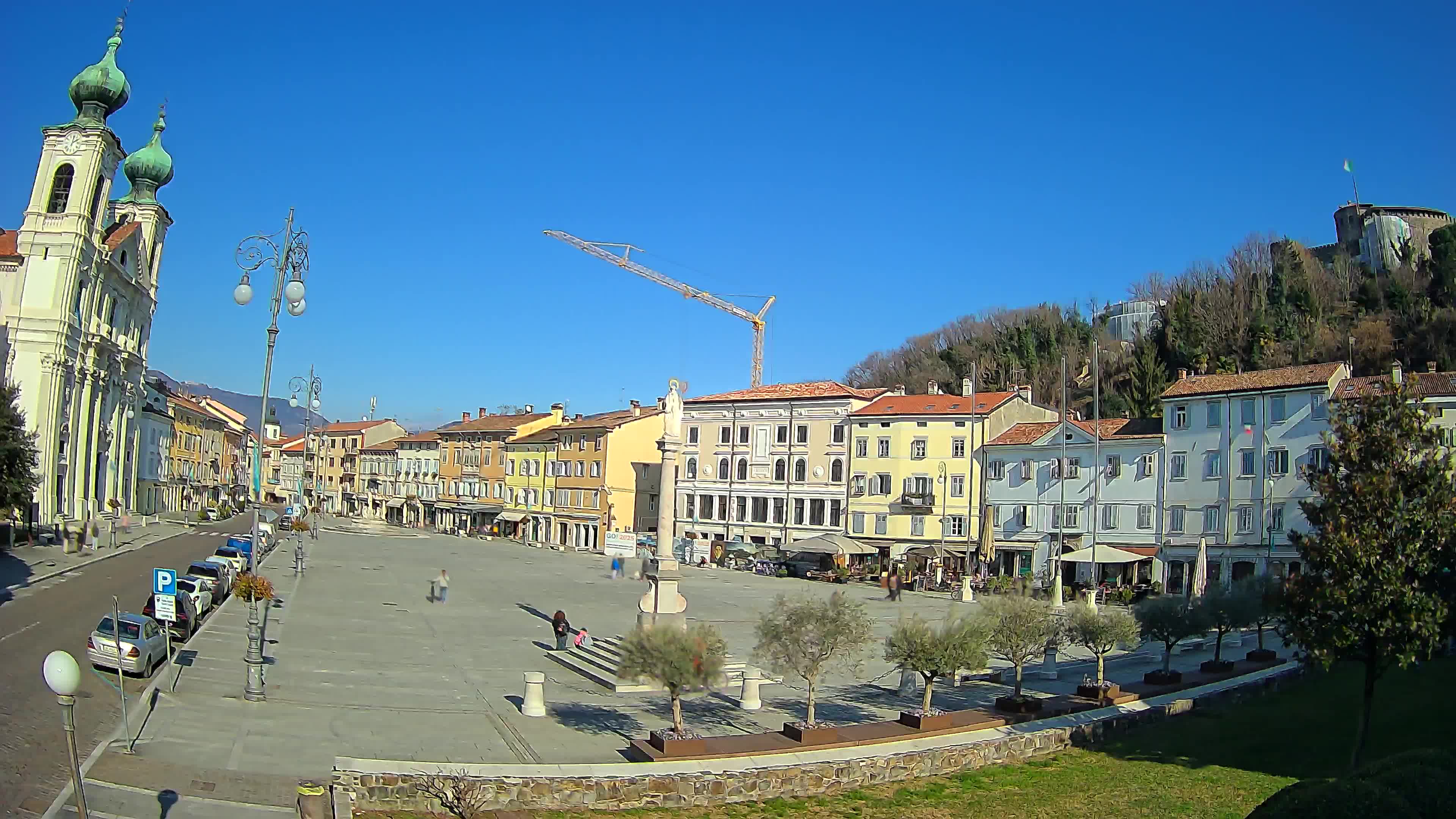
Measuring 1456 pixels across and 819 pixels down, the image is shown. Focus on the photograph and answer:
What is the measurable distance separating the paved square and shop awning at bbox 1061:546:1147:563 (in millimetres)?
9532

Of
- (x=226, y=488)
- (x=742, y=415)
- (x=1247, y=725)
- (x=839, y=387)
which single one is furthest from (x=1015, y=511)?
(x=226, y=488)

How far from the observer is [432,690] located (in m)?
21.6

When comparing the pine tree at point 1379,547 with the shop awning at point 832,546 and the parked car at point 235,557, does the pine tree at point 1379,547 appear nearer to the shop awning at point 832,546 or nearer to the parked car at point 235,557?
the parked car at point 235,557

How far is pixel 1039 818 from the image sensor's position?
538 inches

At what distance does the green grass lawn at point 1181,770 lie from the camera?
13992 mm

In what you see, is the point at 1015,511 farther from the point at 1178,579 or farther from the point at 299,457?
the point at 299,457

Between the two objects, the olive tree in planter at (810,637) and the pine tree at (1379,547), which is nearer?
A: the pine tree at (1379,547)

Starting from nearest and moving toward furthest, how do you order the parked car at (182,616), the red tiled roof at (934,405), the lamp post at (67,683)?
1. the lamp post at (67,683)
2. the parked car at (182,616)
3. the red tiled roof at (934,405)

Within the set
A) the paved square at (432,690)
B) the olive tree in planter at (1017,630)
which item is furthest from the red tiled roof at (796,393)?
the olive tree in planter at (1017,630)

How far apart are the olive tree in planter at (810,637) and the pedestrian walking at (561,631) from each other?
37.0 ft

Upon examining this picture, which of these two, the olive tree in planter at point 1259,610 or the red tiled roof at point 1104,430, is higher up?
the red tiled roof at point 1104,430

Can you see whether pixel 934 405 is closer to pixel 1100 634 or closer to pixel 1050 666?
pixel 1050 666

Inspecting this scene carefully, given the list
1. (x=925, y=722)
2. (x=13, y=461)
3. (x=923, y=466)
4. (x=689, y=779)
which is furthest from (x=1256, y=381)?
(x=13, y=461)

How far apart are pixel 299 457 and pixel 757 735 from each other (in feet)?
469
